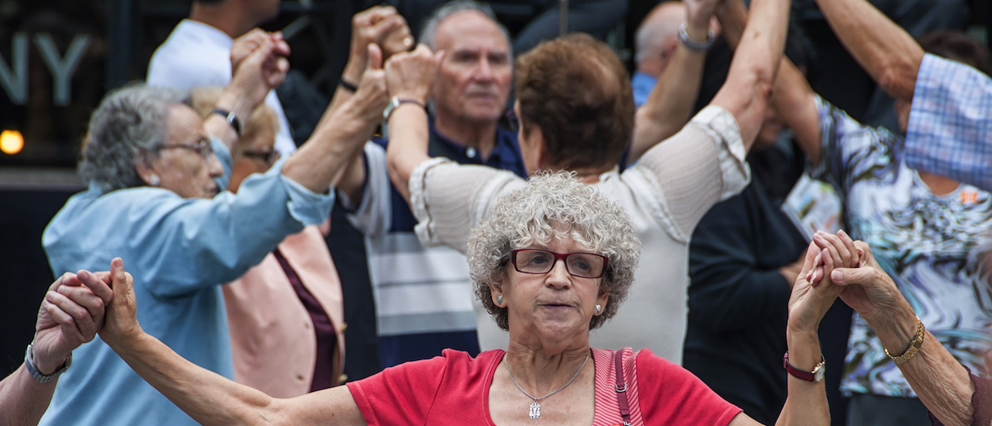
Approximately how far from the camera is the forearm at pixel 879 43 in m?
2.60

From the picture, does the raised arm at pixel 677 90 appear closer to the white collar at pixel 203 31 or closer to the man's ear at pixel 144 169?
the man's ear at pixel 144 169

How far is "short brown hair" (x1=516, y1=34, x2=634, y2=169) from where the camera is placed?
2422 millimetres

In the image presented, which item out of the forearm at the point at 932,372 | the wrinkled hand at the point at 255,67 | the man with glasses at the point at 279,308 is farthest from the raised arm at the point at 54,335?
the forearm at the point at 932,372

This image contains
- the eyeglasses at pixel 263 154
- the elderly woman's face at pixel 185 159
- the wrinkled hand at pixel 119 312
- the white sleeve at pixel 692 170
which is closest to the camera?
the wrinkled hand at pixel 119 312

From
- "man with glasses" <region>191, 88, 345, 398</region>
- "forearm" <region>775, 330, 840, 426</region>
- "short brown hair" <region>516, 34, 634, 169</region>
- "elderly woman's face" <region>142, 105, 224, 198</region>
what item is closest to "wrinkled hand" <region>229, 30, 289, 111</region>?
"man with glasses" <region>191, 88, 345, 398</region>

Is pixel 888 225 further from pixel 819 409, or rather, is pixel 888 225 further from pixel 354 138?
pixel 354 138

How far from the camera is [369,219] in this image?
9.93 feet

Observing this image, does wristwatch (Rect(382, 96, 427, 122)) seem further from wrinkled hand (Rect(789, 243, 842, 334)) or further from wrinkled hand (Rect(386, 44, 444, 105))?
wrinkled hand (Rect(789, 243, 842, 334))

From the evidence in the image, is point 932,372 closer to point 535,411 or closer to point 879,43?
point 535,411

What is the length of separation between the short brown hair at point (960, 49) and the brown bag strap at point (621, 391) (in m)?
1.78

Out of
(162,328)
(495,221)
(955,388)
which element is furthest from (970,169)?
(162,328)

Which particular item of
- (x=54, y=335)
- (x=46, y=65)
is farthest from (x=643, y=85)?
(x=54, y=335)

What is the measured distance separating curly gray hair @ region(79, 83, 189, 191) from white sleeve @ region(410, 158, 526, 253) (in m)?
0.78

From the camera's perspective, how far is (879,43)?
2621 millimetres
